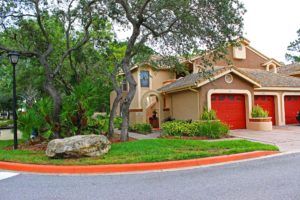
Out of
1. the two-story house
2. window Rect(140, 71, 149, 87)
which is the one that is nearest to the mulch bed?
the two-story house

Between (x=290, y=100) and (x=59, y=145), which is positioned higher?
(x=290, y=100)

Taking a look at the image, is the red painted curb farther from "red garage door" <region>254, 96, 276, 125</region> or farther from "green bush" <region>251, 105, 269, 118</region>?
"red garage door" <region>254, 96, 276, 125</region>

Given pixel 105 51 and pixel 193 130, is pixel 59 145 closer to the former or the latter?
pixel 193 130

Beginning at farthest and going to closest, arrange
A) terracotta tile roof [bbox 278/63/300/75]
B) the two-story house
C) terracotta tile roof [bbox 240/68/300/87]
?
terracotta tile roof [bbox 278/63/300/75]
terracotta tile roof [bbox 240/68/300/87]
the two-story house

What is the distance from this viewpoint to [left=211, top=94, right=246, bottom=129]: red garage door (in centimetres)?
1682

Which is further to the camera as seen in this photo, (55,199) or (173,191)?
(173,191)

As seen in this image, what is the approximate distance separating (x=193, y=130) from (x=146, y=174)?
7097 mm

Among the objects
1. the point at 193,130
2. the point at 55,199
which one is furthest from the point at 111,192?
the point at 193,130

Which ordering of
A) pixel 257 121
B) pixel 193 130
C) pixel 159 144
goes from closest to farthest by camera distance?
pixel 159 144 → pixel 193 130 → pixel 257 121

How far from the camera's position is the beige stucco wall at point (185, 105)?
655 inches

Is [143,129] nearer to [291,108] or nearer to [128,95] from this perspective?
[128,95]

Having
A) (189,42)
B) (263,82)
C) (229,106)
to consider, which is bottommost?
(229,106)

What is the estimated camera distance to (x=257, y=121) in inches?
653

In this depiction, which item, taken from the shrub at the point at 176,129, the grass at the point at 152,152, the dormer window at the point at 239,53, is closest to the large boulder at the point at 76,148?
the grass at the point at 152,152
